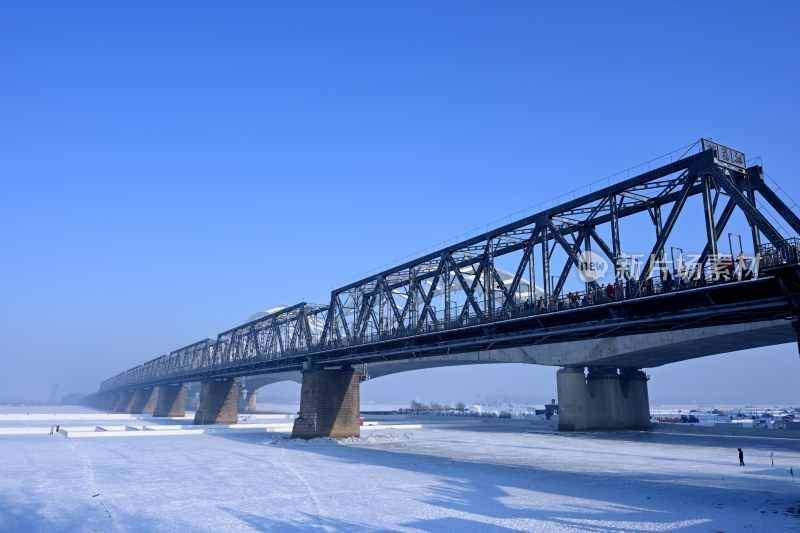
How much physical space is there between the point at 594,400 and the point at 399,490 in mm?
57628

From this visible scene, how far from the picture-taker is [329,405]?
198 feet

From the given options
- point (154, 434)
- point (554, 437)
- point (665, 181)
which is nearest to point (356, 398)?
point (554, 437)

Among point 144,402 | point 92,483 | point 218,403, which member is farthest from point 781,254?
point 144,402

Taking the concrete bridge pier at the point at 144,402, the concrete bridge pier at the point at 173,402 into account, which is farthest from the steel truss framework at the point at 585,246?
the concrete bridge pier at the point at 144,402

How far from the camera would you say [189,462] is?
40219 mm

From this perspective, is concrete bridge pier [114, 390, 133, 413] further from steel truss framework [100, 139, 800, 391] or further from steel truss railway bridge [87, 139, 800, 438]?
steel truss framework [100, 139, 800, 391]

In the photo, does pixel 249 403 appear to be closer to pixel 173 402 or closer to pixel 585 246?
pixel 173 402

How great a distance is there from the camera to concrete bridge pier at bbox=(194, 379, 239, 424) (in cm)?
9681

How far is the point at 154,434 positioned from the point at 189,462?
37256 mm

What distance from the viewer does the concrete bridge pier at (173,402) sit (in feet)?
429

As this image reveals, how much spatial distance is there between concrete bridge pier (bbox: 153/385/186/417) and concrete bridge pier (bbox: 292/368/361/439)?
81447 mm

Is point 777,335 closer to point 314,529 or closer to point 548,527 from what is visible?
point 548,527

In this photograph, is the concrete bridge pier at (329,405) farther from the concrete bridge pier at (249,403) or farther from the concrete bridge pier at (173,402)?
the concrete bridge pier at (249,403)

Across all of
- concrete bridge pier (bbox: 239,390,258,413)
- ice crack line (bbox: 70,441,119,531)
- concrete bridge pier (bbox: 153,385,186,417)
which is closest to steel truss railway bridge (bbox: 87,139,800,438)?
ice crack line (bbox: 70,441,119,531)
